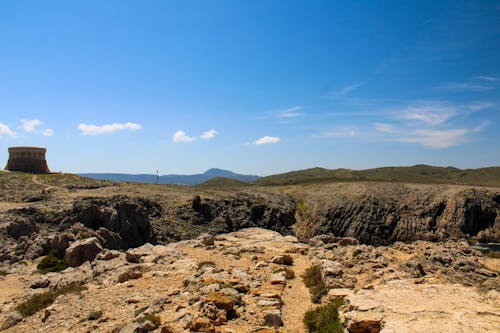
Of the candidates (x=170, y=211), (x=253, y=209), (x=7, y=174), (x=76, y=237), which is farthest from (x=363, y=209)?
Answer: (x=7, y=174)

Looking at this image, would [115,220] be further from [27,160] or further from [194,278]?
[27,160]

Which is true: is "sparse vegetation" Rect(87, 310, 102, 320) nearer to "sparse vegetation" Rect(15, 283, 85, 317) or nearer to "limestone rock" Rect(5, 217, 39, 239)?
"sparse vegetation" Rect(15, 283, 85, 317)

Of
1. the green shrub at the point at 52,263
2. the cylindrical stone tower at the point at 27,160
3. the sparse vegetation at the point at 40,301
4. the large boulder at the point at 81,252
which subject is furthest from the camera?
the cylindrical stone tower at the point at 27,160

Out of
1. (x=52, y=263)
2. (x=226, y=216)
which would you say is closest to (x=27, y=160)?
(x=226, y=216)

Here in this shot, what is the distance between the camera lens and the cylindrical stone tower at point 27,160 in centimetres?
6378

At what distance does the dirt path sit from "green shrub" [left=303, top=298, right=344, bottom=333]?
0.30m

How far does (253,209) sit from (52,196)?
103 feet

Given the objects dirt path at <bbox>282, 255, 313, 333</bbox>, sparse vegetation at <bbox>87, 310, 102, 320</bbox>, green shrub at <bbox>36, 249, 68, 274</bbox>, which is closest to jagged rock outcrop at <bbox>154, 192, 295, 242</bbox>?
green shrub at <bbox>36, 249, 68, 274</bbox>

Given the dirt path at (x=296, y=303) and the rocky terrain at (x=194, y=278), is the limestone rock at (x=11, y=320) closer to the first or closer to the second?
the rocky terrain at (x=194, y=278)

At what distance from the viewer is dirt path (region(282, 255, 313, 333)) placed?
12891 millimetres

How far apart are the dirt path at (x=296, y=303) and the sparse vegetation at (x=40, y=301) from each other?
10.6m

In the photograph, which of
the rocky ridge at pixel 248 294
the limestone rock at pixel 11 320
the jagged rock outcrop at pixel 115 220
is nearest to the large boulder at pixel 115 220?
the jagged rock outcrop at pixel 115 220

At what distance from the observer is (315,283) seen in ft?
56.4

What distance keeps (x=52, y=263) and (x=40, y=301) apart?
9.24m
